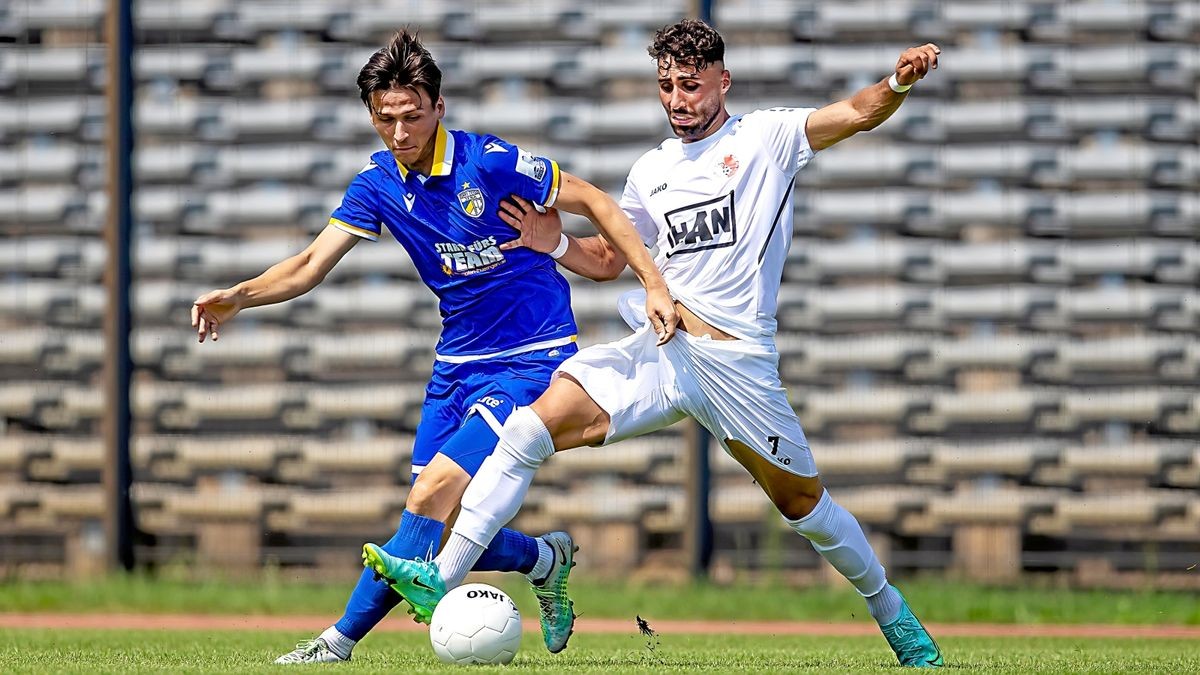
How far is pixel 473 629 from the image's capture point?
4.79m

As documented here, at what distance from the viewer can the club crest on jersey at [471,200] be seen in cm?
537

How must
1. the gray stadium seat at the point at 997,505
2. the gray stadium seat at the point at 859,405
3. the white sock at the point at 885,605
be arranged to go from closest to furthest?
1. the white sock at the point at 885,605
2. the gray stadium seat at the point at 997,505
3. the gray stadium seat at the point at 859,405

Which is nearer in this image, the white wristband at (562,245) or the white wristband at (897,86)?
the white wristband at (897,86)

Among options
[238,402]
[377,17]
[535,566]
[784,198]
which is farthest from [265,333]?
[784,198]

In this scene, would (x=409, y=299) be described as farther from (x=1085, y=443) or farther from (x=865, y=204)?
(x=1085, y=443)

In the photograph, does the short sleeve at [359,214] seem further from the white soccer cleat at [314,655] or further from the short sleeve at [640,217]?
the white soccer cleat at [314,655]

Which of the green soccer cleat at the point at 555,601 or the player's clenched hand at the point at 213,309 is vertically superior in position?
the player's clenched hand at the point at 213,309

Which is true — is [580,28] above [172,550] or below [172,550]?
above

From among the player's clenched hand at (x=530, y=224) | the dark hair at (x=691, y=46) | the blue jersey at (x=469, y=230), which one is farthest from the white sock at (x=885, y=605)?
the dark hair at (x=691, y=46)

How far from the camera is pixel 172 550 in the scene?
9.78 meters

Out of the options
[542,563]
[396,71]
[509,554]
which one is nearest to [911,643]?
[542,563]

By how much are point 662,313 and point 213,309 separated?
1.46 meters

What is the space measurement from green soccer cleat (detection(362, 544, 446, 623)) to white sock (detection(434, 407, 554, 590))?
76mm

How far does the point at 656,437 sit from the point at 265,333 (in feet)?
8.32
